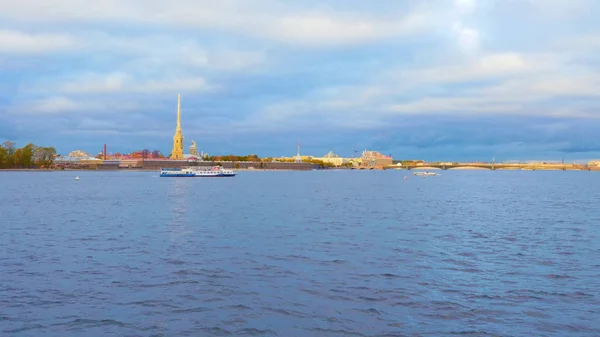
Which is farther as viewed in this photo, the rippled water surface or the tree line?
the tree line

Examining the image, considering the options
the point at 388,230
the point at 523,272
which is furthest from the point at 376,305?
the point at 388,230

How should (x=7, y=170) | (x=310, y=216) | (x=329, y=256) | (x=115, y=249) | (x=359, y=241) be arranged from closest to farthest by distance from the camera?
(x=329, y=256)
(x=115, y=249)
(x=359, y=241)
(x=310, y=216)
(x=7, y=170)

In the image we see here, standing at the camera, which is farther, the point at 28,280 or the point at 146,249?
the point at 146,249

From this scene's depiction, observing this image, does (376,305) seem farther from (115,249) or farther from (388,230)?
(388,230)

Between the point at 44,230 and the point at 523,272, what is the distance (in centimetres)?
2359

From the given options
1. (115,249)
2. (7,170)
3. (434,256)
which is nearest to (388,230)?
(434,256)

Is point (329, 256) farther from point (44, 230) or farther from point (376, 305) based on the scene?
point (44, 230)

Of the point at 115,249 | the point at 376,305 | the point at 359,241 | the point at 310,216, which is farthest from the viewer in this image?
the point at 310,216

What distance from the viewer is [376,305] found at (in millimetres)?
14438

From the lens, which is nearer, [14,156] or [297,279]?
[297,279]

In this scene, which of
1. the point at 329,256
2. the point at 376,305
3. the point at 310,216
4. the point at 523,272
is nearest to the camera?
the point at 376,305

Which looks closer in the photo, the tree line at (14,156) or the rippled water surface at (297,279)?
the rippled water surface at (297,279)

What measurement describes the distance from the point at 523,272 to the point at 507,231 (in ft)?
40.5

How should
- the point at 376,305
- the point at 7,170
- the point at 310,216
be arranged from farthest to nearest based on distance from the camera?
1. the point at 7,170
2. the point at 310,216
3. the point at 376,305
